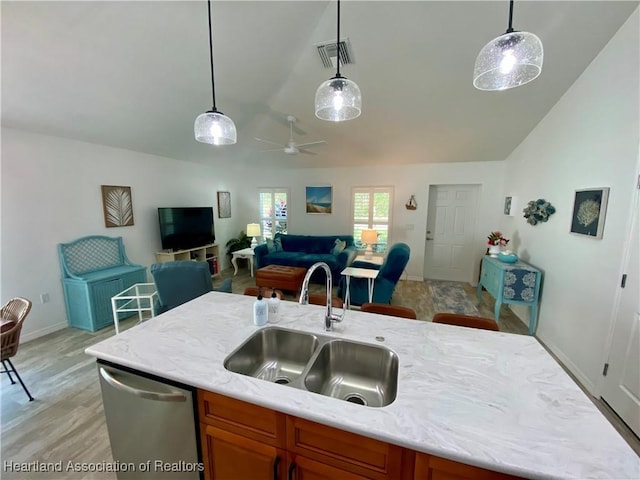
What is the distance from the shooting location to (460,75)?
2.90 m

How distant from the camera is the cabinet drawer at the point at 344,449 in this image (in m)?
0.84

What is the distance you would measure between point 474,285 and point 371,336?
449cm

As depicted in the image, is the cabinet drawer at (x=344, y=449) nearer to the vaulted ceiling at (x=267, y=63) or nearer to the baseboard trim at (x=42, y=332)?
the vaulted ceiling at (x=267, y=63)

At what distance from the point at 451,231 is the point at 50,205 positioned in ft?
21.1

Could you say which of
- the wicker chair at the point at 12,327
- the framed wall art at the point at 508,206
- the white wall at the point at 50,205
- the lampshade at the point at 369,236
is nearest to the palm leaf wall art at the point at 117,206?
the white wall at the point at 50,205

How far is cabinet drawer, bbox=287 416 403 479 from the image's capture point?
0.84 m

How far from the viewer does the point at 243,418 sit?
1.03 m

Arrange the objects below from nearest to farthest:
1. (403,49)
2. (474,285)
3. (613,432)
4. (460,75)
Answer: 1. (613,432)
2. (403,49)
3. (460,75)
4. (474,285)

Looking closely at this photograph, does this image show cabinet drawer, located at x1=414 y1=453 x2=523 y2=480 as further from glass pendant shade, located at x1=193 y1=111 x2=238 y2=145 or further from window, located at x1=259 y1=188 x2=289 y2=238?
window, located at x1=259 y1=188 x2=289 y2=238

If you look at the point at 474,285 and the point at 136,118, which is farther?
the point at 474,285

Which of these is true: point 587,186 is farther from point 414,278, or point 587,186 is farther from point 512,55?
point 414,278

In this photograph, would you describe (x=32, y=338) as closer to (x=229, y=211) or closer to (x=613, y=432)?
(x=229, y=211)

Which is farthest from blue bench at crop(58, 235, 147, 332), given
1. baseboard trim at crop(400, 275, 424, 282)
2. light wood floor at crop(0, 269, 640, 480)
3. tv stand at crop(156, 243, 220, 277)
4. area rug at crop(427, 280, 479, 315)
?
baseboard trim at crop(400, 275, 424, 282)

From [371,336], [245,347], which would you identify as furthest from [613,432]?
[245,347]
